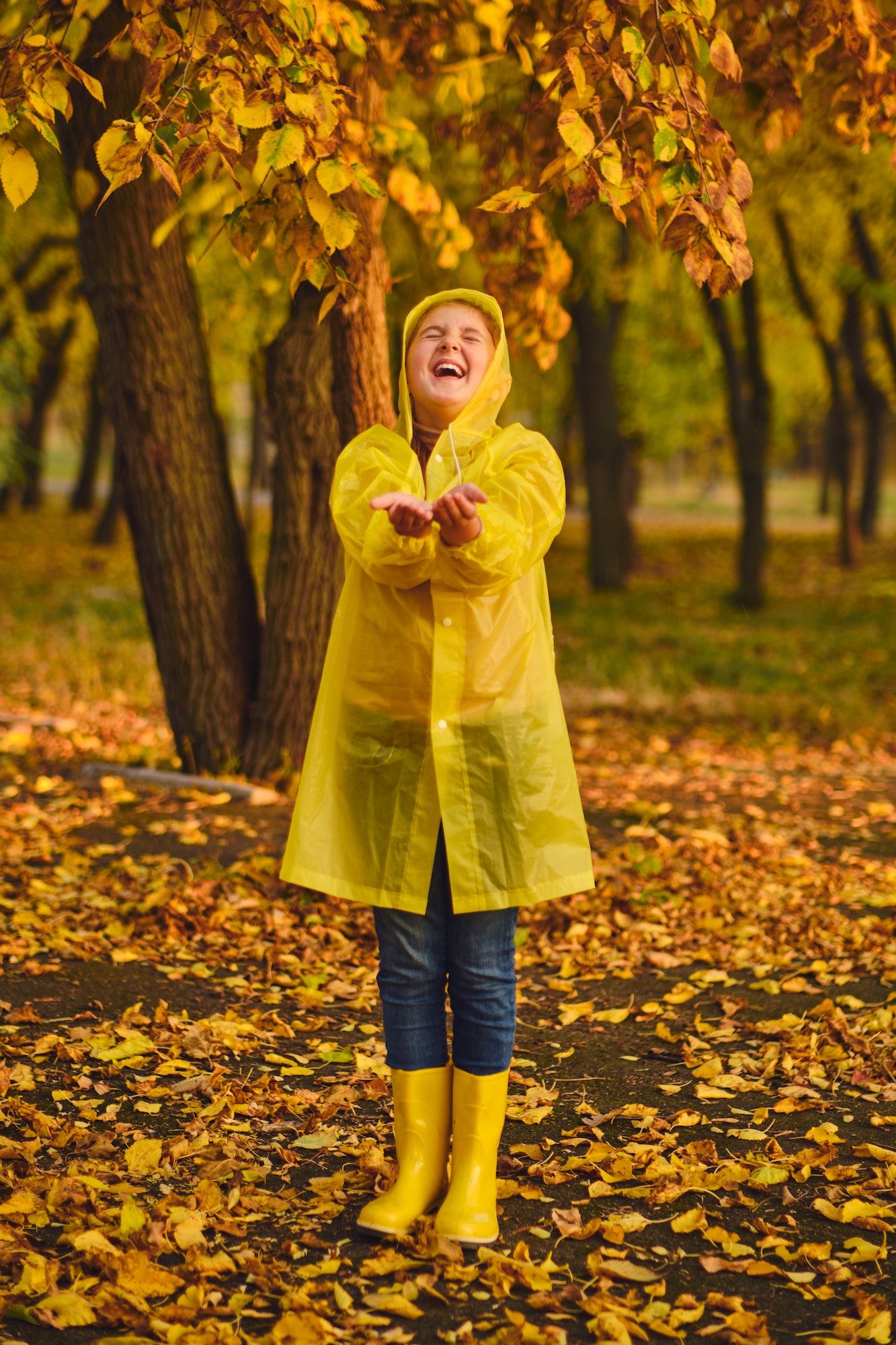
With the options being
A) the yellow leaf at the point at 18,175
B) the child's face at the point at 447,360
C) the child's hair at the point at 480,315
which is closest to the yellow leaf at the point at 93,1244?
the child's face at the point at 447,360

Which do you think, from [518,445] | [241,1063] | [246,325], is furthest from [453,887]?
[246,325]

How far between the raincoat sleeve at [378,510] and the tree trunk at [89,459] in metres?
23.1

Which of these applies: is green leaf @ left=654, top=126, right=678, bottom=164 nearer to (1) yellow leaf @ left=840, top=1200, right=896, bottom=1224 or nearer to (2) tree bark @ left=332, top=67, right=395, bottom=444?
(2) tree bark @ left=332, top=67, right=395, bottom=444

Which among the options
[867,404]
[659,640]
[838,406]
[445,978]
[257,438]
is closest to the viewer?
[445,978]

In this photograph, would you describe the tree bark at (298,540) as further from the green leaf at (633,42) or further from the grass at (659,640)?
the green leaf at (633,42)

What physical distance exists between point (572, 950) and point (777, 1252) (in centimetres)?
213

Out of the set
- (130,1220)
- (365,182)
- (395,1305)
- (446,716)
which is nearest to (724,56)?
(365,182)

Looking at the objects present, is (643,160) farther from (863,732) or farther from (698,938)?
(863,732)

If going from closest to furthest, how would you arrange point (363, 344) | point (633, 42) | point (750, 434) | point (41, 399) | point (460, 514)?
point (460, 514), point (633, 42), point (363, 344), point (750, 434), point (41, 399)

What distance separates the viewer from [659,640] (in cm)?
1359

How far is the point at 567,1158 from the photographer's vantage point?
3.25 m

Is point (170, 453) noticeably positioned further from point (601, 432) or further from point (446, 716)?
point (601, 432)

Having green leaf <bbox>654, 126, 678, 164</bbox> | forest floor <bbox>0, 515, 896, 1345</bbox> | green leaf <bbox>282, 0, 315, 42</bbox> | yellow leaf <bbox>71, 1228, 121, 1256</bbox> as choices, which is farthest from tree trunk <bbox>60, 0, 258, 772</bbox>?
yellow leaf <bbox>71, 1228, 121, 1256</bbox>

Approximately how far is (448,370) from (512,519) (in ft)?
1.43
